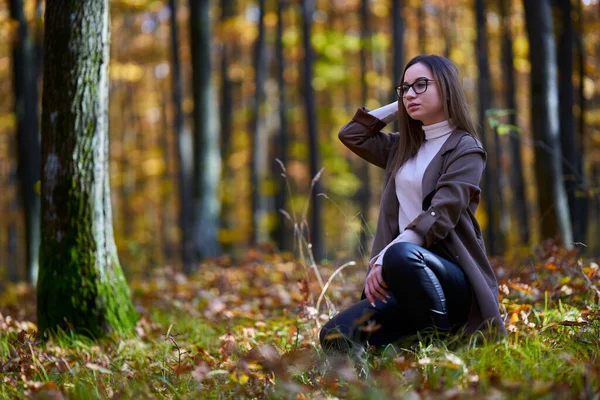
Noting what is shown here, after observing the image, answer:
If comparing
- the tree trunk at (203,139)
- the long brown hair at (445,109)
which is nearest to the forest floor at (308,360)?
the long brown hair at (445,109)

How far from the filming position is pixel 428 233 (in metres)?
2.99

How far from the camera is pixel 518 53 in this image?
43.3 ft

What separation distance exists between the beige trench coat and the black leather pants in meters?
0.07

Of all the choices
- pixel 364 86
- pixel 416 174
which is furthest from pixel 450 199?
pixel 364 86

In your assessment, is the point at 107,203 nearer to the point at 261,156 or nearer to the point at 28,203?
the point at 28,203

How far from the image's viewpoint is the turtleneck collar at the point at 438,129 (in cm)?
329

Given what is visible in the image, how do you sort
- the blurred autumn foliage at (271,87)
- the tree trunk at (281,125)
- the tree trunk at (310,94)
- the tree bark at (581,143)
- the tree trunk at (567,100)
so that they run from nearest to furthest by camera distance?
the tree trunk at (567,100) → the tree bark at (581,143) → the tree trunk at (310,94) → the blurred autumn foliage at (271,87) → the tree trunk at (281,125)

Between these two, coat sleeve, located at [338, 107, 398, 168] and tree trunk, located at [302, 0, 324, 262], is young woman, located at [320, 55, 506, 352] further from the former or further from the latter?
tree trunk, located at [302, 0, 324, 262]

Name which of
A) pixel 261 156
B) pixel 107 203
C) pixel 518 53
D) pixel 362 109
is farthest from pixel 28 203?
pixel 518 53

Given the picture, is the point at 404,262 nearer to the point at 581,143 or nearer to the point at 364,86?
the point at 581,143

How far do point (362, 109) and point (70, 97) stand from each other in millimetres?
2094

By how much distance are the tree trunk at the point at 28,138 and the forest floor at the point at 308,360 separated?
6203mm

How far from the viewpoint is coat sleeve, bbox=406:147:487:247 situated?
296 cm

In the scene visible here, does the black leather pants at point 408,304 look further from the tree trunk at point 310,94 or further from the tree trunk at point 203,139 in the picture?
the tree trunk at point 310,94
